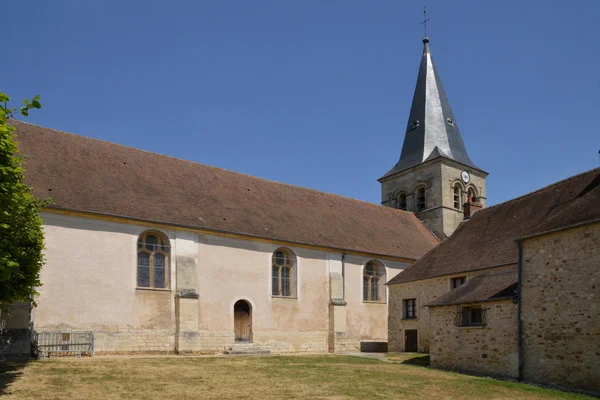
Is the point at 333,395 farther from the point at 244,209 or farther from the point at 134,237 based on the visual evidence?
the point at 244,209

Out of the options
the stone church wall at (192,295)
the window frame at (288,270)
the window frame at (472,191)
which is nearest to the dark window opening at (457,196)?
the window frame at (472,191)

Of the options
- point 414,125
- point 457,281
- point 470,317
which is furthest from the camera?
point 414,125

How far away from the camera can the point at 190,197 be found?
71.4 feet

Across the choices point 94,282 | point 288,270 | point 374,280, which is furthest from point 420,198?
point 94,282

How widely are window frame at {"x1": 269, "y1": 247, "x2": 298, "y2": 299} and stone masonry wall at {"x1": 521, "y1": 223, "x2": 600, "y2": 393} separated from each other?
10310 mm

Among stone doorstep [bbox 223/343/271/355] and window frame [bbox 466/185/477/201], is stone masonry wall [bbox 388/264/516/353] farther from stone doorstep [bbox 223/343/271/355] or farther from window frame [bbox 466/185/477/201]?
window frame [bbox 466/185/477/201]

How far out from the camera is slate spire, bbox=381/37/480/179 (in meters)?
33.3

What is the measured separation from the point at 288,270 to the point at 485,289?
348 inches

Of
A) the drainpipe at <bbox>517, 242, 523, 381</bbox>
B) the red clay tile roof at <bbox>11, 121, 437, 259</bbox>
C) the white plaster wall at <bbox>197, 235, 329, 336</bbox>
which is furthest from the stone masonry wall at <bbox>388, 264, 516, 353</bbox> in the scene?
the drainpipe at <bbox>517, 242, 523, 381</bbox>

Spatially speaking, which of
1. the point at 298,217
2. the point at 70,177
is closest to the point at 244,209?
the point at 298,217

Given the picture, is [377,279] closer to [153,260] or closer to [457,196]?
[457,196]

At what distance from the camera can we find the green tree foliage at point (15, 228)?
9766mm

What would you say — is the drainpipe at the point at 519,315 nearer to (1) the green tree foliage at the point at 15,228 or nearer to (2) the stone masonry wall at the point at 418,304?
(2) the stone masonry wall at the point at 418,304

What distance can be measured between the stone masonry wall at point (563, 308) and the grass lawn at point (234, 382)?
2.74 ft
